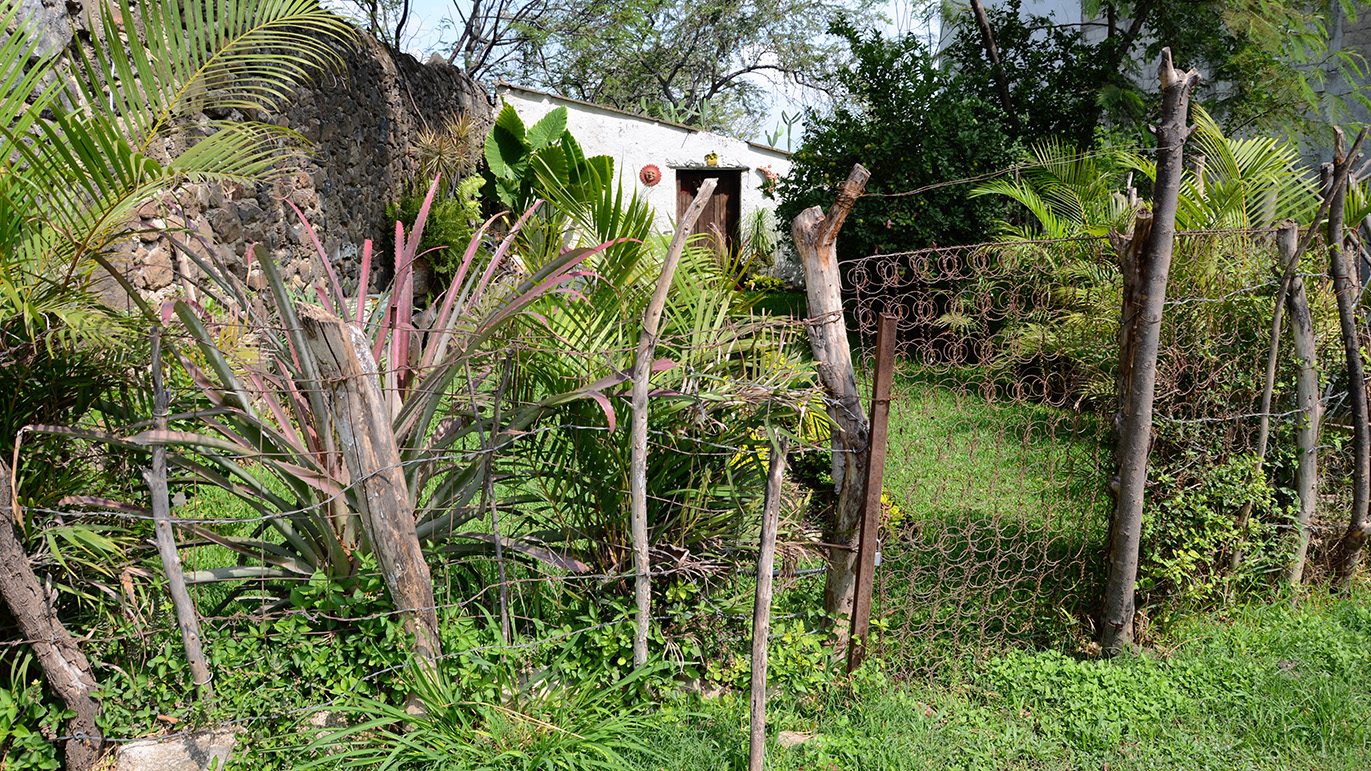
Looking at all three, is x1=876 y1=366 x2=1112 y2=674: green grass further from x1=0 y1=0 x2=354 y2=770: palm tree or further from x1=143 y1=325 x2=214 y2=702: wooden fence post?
x1=0 y1=0 x2=354 y2=770: palm tree

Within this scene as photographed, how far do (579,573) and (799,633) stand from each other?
2.41ft

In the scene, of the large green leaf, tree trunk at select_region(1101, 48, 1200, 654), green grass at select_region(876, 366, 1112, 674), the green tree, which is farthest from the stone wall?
the green tree

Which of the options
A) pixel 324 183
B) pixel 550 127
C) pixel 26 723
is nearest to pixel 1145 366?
pixel 26 723

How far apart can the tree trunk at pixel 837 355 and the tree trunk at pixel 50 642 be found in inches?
89.2

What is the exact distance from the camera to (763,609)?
95.5 inches

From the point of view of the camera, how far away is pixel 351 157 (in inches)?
331

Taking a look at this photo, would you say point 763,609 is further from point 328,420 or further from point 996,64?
point 996,64

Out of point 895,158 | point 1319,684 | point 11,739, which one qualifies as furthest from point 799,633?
point 895,158

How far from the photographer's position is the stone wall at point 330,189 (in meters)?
5.19

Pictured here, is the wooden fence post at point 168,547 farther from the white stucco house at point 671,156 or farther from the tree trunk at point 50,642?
the white stucco house at point 671,156

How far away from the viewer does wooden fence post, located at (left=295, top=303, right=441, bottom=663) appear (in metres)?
2.26

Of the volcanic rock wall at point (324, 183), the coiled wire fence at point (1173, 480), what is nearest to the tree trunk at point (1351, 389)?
the coiled wire fence at point (1173, 480)

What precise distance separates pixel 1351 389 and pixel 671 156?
34.7ft

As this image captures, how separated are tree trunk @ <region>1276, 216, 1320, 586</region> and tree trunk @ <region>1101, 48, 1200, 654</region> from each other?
637mm
